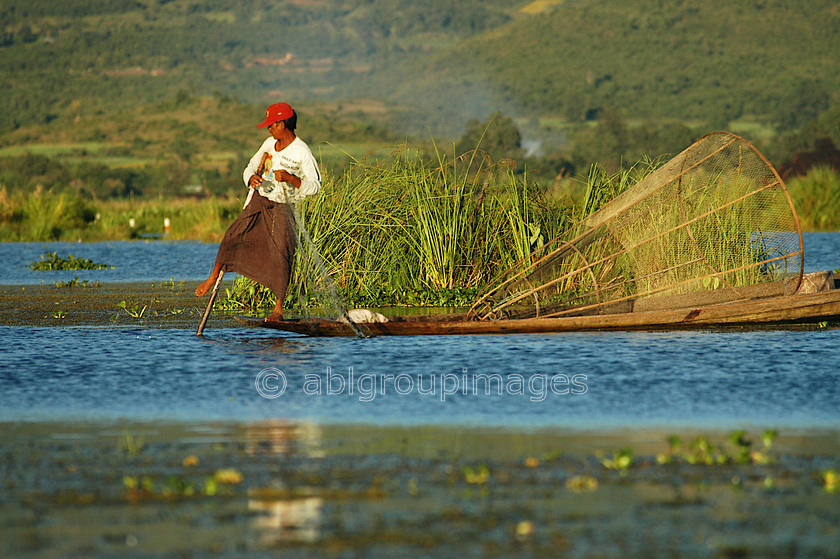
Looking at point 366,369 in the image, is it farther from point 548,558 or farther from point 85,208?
point 85,208

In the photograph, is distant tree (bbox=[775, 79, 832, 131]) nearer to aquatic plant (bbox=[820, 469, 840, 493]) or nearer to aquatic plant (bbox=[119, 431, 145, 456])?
aquatic plant (bbox=[119, 431, 145, 456])

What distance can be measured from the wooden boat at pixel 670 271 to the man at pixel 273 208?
0.57 meters

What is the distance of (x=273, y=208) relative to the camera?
11586mm

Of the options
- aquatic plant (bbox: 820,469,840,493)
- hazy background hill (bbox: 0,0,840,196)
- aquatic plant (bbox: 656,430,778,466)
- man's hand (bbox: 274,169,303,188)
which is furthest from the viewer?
hazy background hill (bbox: 0,0,840,196)

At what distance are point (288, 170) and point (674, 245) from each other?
15.7 ft

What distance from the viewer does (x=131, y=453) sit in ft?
20.9

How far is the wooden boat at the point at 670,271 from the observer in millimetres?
11906

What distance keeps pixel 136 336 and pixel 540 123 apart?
435ft

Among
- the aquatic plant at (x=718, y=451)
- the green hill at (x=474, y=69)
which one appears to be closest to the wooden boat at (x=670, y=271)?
the aquatic plant at (x=718, y=451)

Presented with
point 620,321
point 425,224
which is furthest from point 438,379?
point 425,224

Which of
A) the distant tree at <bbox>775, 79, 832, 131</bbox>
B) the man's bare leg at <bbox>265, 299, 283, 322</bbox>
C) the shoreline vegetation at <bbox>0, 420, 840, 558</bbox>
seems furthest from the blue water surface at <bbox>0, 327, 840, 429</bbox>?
the distant tree at <bbox>775, 79, 832, 131</bbox>

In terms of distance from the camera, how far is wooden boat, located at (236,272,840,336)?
11648 millimetres

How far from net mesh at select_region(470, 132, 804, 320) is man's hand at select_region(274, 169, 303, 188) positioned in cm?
228

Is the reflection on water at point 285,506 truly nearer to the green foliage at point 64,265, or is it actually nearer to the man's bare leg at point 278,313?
the man's bare leg at point 278,313
